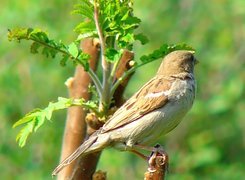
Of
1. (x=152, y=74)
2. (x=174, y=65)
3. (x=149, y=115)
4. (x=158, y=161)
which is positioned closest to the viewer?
(x=158, y=161)

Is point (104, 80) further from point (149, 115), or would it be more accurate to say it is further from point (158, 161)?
point (149, 115)

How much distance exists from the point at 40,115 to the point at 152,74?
7.52 metres

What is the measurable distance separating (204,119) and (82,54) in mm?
9009

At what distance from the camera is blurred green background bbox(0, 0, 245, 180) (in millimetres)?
10609

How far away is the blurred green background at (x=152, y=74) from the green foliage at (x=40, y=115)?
5.73 metres

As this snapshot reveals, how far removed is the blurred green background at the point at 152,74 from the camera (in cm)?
1061

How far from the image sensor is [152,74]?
1145 cm

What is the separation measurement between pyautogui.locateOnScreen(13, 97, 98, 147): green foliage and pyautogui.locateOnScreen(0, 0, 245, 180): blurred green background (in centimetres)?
573

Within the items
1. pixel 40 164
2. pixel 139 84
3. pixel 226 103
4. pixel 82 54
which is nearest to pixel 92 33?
pixel 82 54

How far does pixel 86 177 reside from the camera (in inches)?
152

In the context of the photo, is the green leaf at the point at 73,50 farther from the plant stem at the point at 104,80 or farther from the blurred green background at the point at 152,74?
the blurred green background at the point at 152,74

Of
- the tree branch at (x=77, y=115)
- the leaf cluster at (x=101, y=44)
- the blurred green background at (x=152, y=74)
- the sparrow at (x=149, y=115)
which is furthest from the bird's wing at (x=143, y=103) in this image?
the blurred green background at (x=152, y=74)

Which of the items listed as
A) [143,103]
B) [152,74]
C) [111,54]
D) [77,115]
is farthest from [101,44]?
[152,74]

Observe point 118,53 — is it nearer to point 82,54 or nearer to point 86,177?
point 82,54
